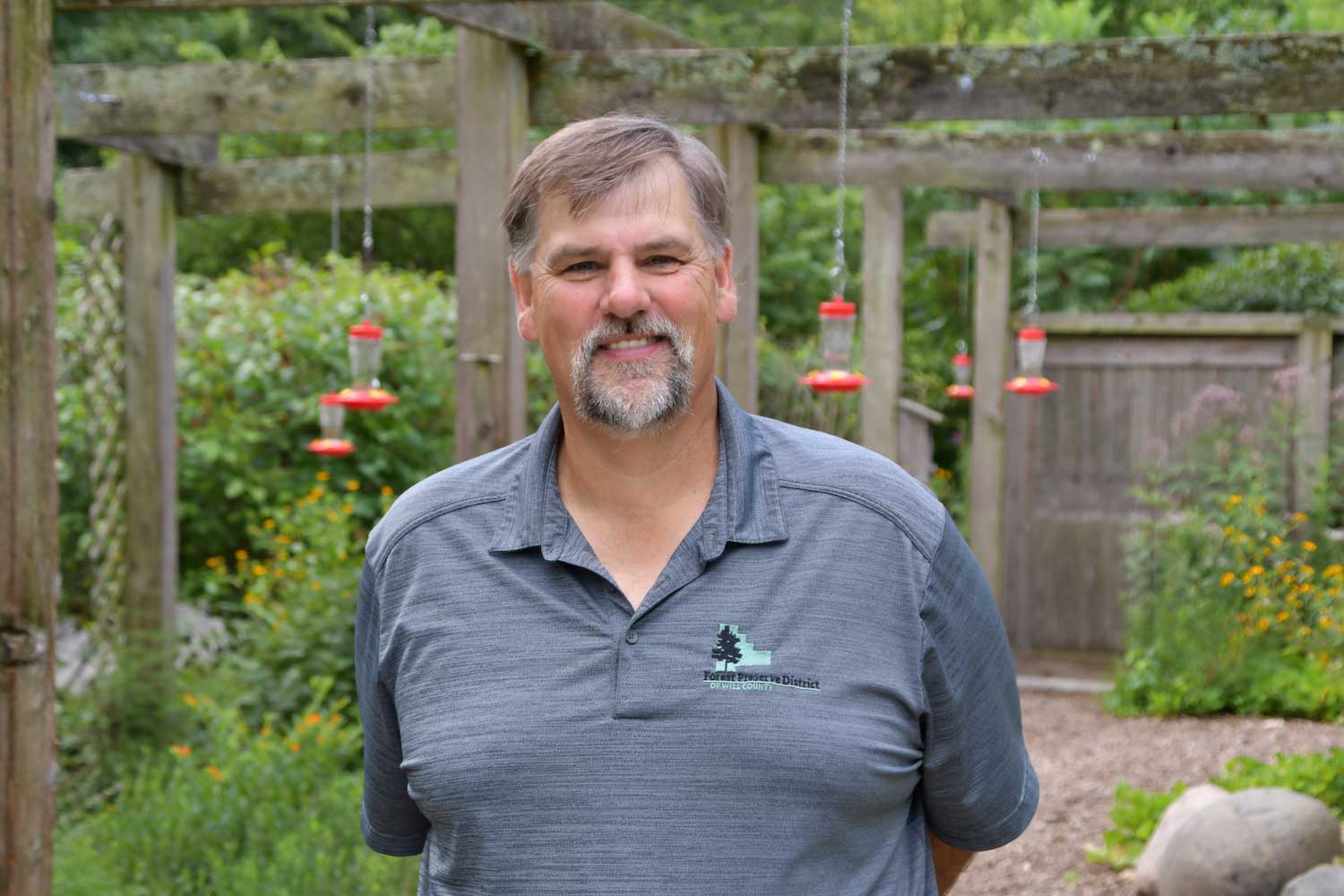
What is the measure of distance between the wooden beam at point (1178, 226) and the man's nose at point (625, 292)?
7.88 meters

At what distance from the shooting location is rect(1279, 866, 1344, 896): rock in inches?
156

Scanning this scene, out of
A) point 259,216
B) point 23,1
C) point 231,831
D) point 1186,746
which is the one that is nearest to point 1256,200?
point 1186,746

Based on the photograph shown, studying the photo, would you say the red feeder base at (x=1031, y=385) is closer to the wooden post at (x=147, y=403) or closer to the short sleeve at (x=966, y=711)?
the wooden post at (x=147, y=403)

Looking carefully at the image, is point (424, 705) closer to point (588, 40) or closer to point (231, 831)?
point (231, 831)

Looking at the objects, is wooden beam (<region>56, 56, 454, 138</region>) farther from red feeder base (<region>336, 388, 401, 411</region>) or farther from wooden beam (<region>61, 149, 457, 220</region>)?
red feeder base (<region>336, 388, 401, 411</region>)

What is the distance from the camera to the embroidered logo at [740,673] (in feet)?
5.38

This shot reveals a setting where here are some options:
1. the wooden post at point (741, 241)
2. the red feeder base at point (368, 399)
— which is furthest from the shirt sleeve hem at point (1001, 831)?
the red feeder base at point (368, 399)

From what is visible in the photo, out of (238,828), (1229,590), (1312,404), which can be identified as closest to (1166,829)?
(238,828)

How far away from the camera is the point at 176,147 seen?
6.36 meters

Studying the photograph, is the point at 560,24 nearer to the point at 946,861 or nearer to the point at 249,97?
the point at 249,97

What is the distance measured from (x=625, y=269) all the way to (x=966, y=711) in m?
0.62

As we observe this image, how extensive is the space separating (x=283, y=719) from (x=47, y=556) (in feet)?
12.7

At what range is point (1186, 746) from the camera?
680 centimetres

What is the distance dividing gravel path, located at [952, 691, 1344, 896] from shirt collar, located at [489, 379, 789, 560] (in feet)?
11.9
